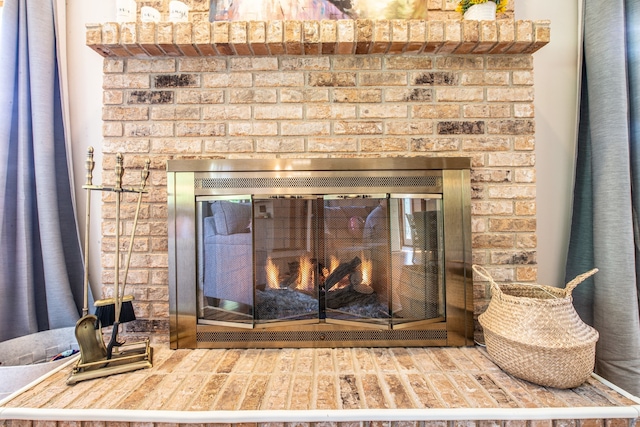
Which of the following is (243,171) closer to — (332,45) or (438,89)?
(332,45)

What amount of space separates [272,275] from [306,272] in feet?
0.50

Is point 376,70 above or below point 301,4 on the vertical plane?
below

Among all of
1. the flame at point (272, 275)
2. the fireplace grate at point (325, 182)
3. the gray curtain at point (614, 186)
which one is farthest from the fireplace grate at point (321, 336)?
the gray curtain at point (614, 186)

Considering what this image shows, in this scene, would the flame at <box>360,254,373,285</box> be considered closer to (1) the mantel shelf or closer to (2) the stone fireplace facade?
(2) the stone fireplace facade

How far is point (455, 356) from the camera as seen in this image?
1298 mm

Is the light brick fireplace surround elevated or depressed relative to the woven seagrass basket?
elevated

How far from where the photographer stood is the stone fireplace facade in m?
1.44

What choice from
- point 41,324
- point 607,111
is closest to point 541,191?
point 607,111

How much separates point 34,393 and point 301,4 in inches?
72.0

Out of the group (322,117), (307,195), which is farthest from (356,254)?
(322,117)

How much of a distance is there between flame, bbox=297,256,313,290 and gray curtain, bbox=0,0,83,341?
1201 mm

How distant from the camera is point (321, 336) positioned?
1.38 m

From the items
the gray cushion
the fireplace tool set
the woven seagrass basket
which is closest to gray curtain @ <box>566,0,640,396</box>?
the woven seagrass basket

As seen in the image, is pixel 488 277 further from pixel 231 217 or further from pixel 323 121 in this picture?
pixel 231 217
